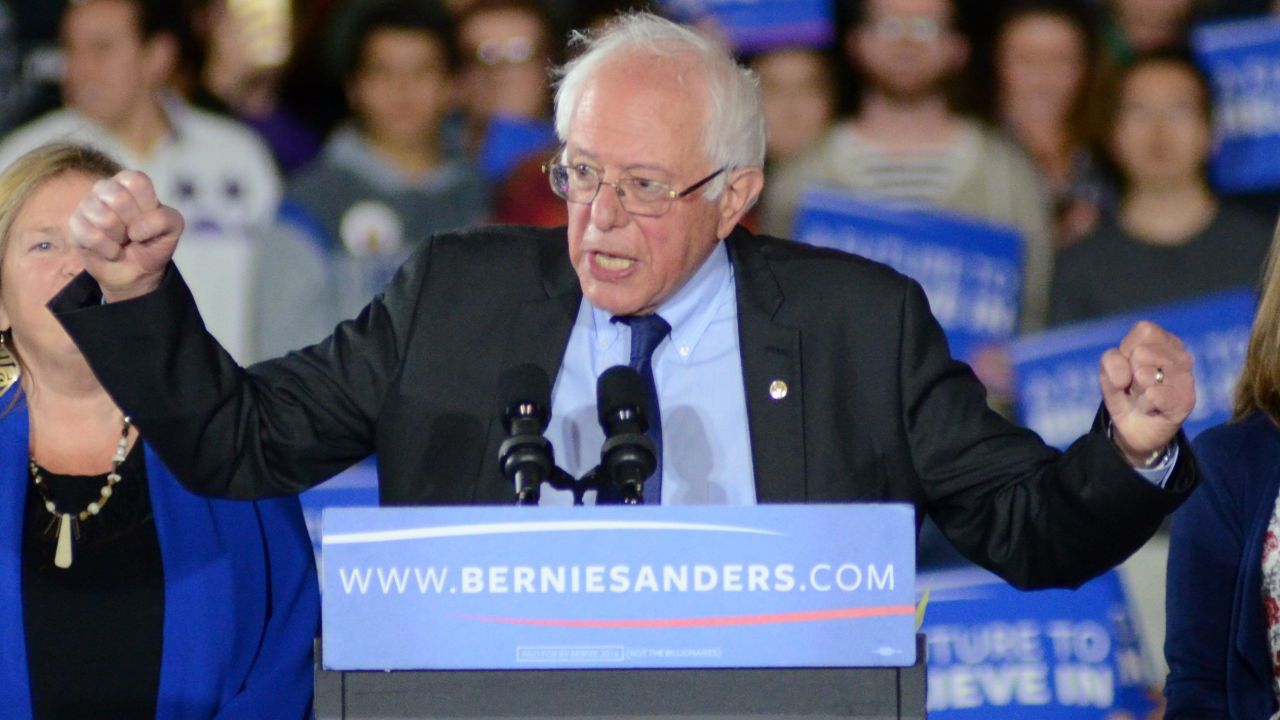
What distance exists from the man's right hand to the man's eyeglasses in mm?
502

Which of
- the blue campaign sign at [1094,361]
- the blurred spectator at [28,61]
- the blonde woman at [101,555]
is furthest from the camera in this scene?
the blurred spectator at [28,61]

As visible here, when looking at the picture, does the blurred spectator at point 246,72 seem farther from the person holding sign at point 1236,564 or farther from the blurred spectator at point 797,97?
the person holding sign at point 1236,564

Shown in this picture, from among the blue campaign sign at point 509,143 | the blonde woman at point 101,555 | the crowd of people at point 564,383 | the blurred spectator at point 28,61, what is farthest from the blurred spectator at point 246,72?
the blonde woman at point 101,555

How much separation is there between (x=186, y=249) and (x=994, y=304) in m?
2.15

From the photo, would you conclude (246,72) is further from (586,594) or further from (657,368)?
(586,594)

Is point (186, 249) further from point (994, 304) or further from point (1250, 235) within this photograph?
point (1250, 235)

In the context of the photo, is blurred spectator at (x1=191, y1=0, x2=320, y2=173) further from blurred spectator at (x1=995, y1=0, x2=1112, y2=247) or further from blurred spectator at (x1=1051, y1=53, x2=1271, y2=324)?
blurred spectator at (x1=1051, y1=53, x2=1271, y2=324)

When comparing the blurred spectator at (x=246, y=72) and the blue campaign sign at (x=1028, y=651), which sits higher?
the blurred spectator at (x=246, y=72)

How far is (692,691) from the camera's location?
5.69 feet

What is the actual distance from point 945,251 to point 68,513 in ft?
8.88

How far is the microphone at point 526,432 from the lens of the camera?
182 centimetres

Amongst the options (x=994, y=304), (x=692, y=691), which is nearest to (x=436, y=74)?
(x=994, y=304)

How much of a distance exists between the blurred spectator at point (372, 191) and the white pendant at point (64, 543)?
1.94 metres

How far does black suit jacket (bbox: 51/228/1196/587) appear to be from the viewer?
2205 mm
